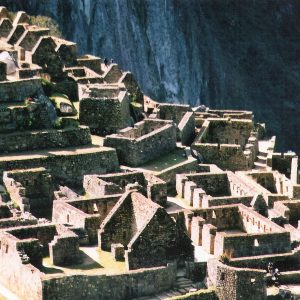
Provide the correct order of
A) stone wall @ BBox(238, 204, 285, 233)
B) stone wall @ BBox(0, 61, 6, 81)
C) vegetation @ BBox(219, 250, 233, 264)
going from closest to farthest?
vegetation @ BBox(219, 250, 233, 264)
stone wall @ BBox(238, 204, 285, 233)
stone wall @ BBox(0, 61, 6, 81)

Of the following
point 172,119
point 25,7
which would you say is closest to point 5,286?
point 172,119

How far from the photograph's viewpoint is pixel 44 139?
73.2 meters

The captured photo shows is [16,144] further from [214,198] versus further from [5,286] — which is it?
[5,286]

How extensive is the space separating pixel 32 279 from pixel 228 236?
9.96 meters

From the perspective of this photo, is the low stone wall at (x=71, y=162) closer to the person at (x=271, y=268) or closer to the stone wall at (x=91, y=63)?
the person at (x=271, y=268)

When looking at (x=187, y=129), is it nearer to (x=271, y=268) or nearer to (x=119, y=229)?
(x=119, y=229)

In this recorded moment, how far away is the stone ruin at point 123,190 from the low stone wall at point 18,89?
5cm

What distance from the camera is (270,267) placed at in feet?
195

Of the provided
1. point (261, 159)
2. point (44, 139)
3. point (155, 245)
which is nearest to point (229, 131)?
point (261, 159)

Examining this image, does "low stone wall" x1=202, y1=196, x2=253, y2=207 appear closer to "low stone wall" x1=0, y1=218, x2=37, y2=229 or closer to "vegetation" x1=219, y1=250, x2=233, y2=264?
"vegetation" x1=219, y1=250, x2=233, y2=264

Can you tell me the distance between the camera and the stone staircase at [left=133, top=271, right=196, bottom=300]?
183 ft

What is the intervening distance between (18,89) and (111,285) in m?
22.4

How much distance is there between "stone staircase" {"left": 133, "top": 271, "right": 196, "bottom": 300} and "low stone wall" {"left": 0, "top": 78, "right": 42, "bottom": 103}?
20.8 m

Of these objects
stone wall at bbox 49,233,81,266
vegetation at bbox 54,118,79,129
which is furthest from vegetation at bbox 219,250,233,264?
vegetation at bbox 54,118,79,129
